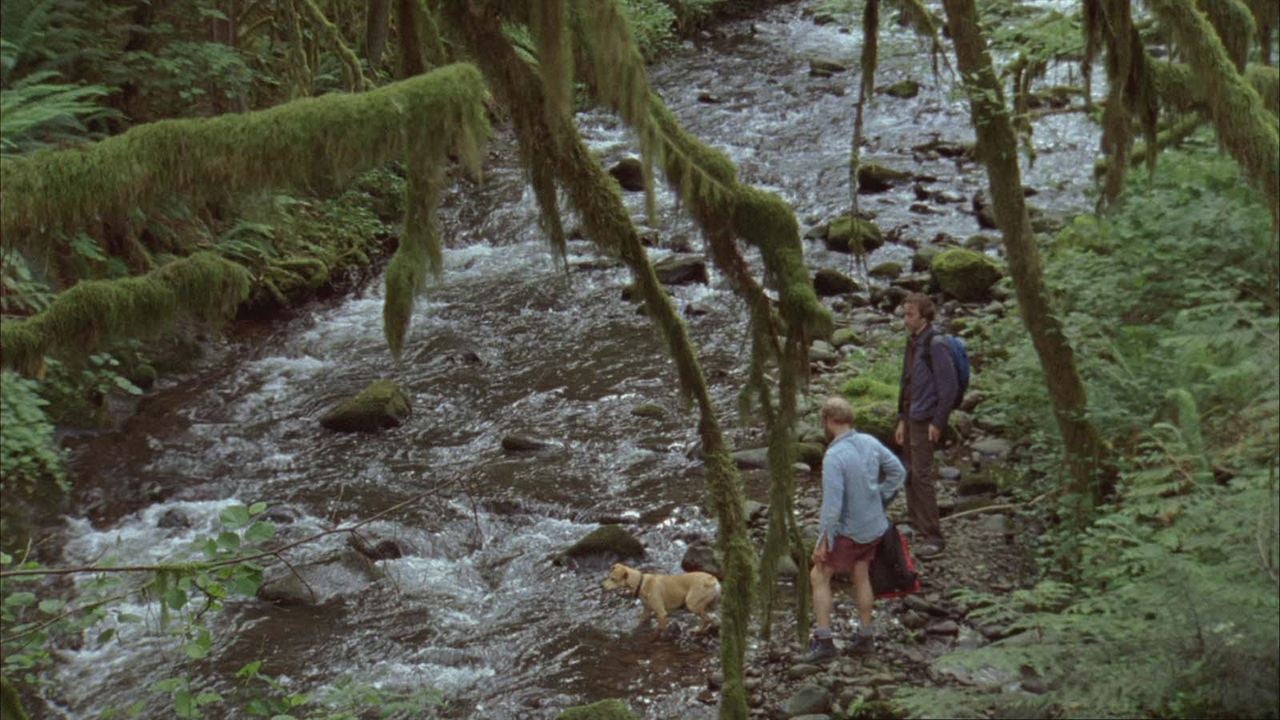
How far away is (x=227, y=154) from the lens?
3.62 m

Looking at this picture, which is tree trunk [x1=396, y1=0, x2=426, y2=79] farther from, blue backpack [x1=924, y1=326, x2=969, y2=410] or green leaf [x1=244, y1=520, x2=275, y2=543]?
blue backpack [x1=924, y1=326, x2=969, y2=410]

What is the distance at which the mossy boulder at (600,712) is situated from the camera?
7.92m

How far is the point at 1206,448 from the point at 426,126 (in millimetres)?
5034

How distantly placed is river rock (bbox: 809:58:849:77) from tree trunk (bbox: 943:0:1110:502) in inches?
671

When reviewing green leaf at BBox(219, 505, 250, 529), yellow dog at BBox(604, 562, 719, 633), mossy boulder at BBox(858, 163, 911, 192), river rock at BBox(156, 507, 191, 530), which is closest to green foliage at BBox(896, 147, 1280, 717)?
yellow dog at BBox(604, 562, 719, 633)

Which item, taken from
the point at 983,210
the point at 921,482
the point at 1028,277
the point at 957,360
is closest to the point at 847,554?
the point at 921,482

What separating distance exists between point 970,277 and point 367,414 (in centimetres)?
754

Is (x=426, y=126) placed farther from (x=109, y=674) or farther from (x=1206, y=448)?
(x=109, y=674)

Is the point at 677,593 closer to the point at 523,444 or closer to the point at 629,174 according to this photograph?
the point at 523,444

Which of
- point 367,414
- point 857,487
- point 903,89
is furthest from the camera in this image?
point 903,89

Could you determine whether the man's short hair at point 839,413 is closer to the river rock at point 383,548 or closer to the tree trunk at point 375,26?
the tree trunk at point 375,26

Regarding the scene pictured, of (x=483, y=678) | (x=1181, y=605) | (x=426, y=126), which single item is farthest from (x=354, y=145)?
(x=483, y=678)

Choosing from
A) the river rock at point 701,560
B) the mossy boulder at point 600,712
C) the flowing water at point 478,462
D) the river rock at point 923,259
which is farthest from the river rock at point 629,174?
the mossy boulder at point 600,712

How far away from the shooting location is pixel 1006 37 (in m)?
12.5
